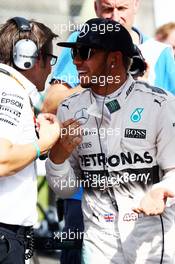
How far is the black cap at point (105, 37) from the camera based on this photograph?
3.65 meters

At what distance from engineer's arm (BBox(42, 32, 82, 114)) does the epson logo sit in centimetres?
53

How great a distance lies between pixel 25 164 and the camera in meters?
3.25

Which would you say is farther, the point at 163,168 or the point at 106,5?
the point at 106,5

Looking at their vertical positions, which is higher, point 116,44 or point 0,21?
point 0,21

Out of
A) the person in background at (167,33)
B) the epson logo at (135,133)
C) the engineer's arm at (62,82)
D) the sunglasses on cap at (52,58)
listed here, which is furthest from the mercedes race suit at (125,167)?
the person in background at (167,33)

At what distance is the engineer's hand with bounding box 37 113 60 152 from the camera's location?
336 centimetres

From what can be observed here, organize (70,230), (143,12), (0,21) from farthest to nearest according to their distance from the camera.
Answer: (143,12) → (0,21) → (70,230)

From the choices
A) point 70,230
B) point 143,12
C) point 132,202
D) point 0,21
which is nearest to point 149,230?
point 132,202

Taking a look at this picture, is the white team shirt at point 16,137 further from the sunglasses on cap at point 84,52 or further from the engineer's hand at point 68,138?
the sunglasses on cap at point 84,52

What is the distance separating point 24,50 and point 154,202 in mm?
841

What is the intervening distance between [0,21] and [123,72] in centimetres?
105

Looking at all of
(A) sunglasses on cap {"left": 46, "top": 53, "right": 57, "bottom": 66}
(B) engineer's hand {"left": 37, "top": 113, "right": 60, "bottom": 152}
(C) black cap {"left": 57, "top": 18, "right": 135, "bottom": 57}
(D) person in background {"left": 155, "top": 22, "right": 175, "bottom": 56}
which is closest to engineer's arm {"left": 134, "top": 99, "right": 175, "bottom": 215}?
(C) black cap {"left": 57, "top": 18, "right": 135, "bottom": 57}

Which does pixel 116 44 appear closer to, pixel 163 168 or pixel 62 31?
pixel 163 168

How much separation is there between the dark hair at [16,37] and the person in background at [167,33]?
5.13 feet
